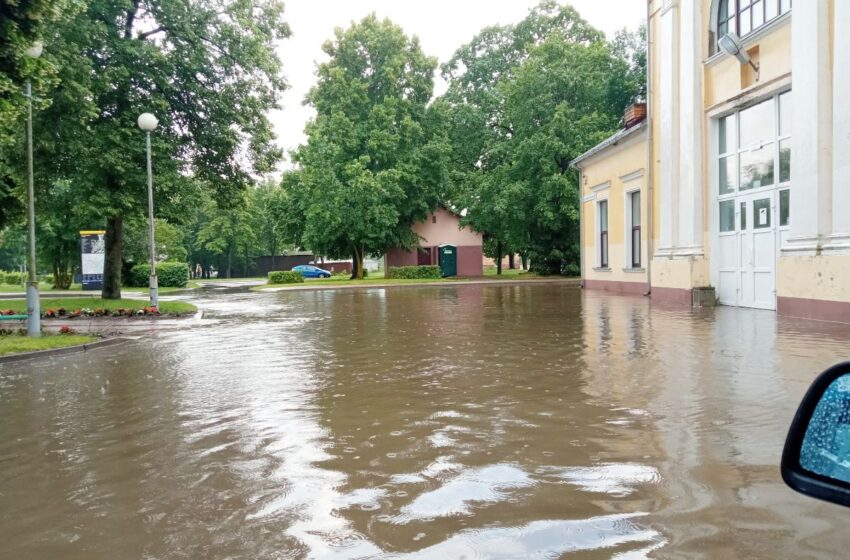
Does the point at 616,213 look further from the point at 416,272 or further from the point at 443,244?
the point at 443,244

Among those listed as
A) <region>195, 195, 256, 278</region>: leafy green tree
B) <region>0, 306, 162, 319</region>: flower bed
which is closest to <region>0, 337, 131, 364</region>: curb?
<region>0, 306, 162, 319</region>: flower bed

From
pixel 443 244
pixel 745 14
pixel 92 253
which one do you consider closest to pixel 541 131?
pixel 443 244

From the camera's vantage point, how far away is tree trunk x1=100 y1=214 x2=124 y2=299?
21.5 m

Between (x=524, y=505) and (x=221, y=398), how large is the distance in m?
4.27

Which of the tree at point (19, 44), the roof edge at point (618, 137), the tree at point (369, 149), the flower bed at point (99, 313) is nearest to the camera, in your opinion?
the tree at point (19, 44)

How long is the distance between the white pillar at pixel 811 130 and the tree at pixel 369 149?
2890cm

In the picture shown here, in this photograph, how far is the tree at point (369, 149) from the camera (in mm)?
40594

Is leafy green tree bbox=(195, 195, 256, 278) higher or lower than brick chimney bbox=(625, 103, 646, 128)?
lower

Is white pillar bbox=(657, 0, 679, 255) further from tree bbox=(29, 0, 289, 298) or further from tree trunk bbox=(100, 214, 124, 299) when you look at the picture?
tree trunk bbox=(100, 214, 124, 299)

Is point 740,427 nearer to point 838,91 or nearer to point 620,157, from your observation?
point 838,91

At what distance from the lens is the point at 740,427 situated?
17.1ft

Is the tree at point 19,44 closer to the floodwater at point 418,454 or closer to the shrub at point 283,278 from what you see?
the floodwater at point 418,454

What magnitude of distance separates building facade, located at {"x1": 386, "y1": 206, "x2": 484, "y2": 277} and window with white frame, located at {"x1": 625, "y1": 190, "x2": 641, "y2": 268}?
26.4 meters

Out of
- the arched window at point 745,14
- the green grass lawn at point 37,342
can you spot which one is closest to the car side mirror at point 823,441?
the green grass lawn at point 37,342
